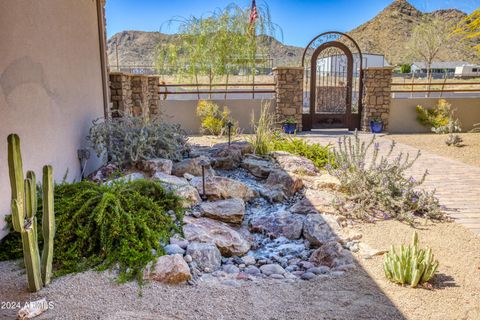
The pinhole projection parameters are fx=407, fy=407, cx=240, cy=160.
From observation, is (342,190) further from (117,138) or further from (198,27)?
(198,27)

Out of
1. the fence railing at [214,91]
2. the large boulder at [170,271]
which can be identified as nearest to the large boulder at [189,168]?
the large boulder at [170,271]

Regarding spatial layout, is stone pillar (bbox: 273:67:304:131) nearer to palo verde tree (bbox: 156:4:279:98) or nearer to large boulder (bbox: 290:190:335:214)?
palo verde tree (bbox: 156:4:279:98)

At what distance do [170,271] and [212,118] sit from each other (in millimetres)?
7358

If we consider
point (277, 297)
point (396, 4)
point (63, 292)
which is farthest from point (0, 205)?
point (396, 4)

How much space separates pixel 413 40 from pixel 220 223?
27.2 meters

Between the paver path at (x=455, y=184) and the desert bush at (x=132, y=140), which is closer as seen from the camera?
the paver path at (x=455, y=184)

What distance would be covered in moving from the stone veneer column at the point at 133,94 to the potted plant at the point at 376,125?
535 centimetres

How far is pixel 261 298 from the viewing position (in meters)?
2.35

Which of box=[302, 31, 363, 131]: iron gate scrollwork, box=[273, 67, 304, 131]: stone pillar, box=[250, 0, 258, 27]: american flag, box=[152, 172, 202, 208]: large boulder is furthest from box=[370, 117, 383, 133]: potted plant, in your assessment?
box=[152, 172, 202, 208]: large boulder

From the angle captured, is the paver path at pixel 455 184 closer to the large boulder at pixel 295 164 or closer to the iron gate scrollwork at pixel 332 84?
the large boulder at pixel 295 164

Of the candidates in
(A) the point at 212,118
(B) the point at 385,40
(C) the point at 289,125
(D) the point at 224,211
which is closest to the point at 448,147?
(C) the point at 289,125

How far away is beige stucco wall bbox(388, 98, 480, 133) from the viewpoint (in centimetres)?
1067

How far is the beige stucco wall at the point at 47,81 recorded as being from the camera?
299 cm

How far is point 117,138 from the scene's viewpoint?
516 cm
